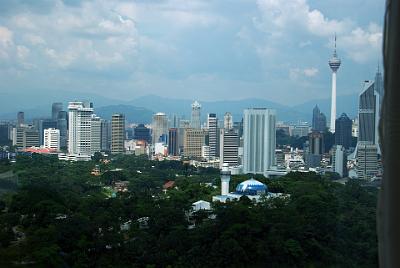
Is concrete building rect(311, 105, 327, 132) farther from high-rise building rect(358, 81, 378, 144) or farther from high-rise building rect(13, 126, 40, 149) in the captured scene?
high-rise building rect(13, 126, 40, 149)

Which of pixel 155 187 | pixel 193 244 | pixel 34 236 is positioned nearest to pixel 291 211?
pixel 193 244

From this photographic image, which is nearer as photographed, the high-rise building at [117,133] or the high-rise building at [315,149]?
the high-rise building at [315,149]

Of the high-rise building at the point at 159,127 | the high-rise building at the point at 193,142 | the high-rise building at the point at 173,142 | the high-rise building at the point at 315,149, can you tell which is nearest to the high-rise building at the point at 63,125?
the high-rise building at the point at 159,127

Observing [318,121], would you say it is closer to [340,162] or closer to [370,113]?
[340,162]

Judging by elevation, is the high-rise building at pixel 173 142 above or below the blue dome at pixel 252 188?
above

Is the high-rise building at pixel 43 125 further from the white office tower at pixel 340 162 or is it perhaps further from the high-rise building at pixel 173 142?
the white office tower at pixel 340 162
